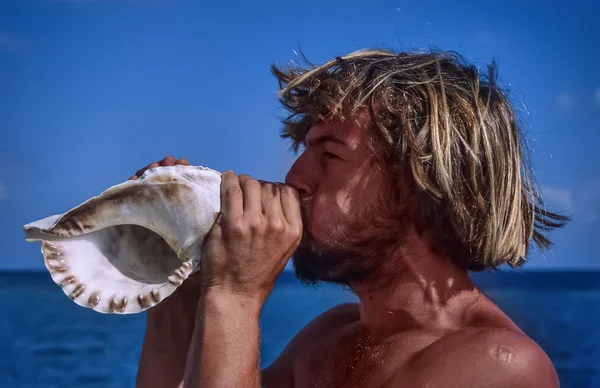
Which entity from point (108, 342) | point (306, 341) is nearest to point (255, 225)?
point (306, 341)

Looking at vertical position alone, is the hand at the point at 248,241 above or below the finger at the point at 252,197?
below

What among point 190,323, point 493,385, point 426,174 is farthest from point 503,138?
point 190,323

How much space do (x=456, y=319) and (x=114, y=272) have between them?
1086mm

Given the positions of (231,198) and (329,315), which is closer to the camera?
(231,198)

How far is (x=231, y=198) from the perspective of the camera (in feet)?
7.00

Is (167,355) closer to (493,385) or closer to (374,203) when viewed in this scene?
(374,203)

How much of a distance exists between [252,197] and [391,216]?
0.55 meters

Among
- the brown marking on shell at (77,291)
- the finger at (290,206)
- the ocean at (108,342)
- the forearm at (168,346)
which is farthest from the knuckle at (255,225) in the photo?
the ocean at (108,342)

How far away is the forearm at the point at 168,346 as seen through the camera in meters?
2.61

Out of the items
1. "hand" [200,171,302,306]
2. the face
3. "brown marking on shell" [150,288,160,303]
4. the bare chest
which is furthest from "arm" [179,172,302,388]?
the bare chest

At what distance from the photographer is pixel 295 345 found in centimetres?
292

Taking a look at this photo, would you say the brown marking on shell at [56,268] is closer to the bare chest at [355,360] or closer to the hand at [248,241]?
the hand at [248,241]

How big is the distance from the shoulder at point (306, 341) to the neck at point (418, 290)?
36 centimetres

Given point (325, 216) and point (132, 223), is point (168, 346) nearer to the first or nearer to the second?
point (132, 223)
